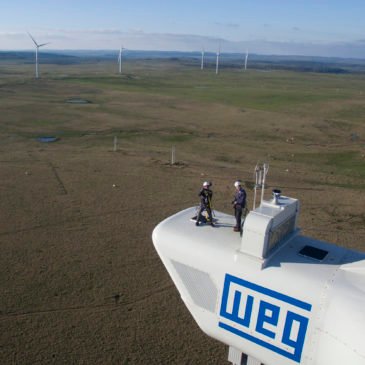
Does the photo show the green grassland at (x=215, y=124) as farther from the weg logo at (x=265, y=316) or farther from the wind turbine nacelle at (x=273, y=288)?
the weg logo at (x=265, y=316)

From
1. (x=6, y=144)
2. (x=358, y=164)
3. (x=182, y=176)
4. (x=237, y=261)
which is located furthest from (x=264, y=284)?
(x=6, y=144)

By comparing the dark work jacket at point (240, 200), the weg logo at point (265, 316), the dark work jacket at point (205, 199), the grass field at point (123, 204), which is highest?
the dark work jacket at point (240, 200)

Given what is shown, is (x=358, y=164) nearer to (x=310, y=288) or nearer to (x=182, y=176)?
(x=182, y=176)

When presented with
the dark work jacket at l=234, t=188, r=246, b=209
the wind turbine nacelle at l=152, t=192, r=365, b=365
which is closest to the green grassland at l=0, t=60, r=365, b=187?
the dark work jacket at l=234, t=188, r=246, b=209

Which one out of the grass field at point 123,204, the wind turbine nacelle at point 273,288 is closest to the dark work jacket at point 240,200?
the wind turbine nacelle at point 273,288

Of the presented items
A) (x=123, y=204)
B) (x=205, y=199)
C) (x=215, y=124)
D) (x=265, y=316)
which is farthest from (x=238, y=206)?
A: (x=215, y=124)

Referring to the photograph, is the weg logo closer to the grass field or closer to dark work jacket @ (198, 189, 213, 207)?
dark work jacket @ (198, 189, 213, 207)
